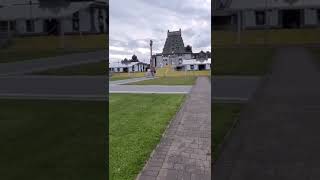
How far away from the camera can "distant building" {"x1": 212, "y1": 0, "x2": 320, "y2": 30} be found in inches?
153

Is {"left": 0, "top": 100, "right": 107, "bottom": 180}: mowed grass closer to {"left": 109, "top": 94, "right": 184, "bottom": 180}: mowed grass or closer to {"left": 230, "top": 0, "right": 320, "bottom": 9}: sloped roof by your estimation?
{"left": 109, "top": 94, "right": 184, "bottom": 180}: mowed grass

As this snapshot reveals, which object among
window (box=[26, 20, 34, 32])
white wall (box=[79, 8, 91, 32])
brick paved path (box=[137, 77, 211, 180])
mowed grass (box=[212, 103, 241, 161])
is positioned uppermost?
window (box=[26, 20, 34, 32])

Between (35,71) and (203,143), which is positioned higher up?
(35,71)

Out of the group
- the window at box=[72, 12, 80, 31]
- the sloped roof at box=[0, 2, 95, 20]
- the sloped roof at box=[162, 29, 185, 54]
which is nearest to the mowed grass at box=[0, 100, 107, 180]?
the window at box=[72, 12, 80, 31]

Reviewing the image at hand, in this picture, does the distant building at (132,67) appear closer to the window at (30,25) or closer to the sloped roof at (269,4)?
the window at (30,25)

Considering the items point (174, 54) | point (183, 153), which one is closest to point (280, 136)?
point (183, 153)

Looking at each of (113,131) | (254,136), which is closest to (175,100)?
(113,131)

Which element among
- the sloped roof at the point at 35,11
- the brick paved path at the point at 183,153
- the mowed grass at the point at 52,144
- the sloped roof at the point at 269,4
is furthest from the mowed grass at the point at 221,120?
the sloped roof at the point at 35,11

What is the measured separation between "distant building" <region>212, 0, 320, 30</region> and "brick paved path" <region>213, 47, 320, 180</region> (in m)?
0.89

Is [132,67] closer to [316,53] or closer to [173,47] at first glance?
[173,47]

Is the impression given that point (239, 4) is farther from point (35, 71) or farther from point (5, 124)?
point (35, 71)

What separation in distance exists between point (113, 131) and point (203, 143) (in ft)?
5.23

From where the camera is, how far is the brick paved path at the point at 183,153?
3.92 metres

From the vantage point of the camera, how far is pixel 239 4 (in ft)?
12.7
